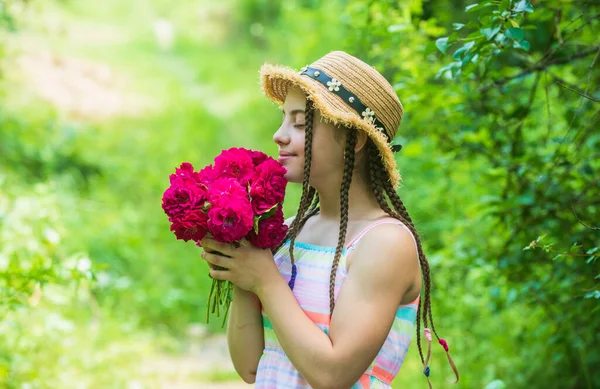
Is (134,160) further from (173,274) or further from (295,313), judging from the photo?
(295,313)

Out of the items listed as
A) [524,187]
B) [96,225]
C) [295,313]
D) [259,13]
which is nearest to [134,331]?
[96,225]

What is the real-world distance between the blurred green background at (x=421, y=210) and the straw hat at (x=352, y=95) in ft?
1.47

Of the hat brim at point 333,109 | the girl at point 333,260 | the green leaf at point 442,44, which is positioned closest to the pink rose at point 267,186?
the girl at point 333,260

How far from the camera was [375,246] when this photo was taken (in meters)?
2.04

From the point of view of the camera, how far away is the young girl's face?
7.19 ft

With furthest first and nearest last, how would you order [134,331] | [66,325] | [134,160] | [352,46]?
[134,160], [134,331], [66,325], [352,46]

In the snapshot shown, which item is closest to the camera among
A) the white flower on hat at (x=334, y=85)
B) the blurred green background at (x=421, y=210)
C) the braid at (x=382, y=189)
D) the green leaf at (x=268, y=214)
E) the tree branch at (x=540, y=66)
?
the green leaf at (x=268, y=214)

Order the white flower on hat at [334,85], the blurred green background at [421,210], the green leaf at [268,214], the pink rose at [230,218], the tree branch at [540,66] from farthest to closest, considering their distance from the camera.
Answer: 1. the blurred green background at [421,210]
2. the tree branch at [540,66]
3. the white flower on hat at [334,85]
4. the green leaf at [268,214]
5. the pink rose at [230,218]

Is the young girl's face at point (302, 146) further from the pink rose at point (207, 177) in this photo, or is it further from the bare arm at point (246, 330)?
the bare arm at point (246, 330)

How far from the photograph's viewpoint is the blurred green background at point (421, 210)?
324 centimetres

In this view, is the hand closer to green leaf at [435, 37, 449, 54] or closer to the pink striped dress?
the pink striped dress

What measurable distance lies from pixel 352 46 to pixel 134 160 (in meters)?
6.66

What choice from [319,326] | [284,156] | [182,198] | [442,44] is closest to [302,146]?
[284,156]

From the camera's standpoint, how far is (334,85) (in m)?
2.16
